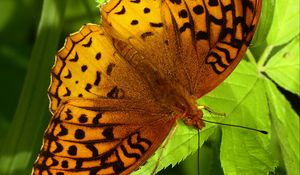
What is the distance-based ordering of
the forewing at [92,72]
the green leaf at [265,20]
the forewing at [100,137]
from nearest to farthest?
the forewing at [100,137] < the forewing at [92,72] < the green leaf at [265,20]

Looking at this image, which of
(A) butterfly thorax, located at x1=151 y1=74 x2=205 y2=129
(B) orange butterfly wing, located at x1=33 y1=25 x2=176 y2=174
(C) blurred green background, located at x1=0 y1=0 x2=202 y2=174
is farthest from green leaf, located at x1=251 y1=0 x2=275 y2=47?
(C) blurred green background, located at x1=0 y1=0 x2=202 y2=174

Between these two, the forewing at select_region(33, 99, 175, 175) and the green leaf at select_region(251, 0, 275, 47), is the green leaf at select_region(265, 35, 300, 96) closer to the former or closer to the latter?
the green leaf at select_region(251, 0, 275, 47)

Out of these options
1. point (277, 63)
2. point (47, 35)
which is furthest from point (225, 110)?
point (47, 35)

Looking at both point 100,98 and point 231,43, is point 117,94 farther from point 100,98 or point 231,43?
point 231,43

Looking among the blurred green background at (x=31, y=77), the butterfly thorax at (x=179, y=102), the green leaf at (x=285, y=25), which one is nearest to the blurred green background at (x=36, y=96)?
the blurred green background at (x=31, y=77)

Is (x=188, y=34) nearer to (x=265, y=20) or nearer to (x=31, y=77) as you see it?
(x=265, y=20)

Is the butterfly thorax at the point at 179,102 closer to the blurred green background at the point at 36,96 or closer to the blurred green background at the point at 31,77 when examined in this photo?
the blurred green background at the point at 31,77

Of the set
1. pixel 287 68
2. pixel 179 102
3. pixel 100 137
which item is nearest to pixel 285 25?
pixel 287 68
